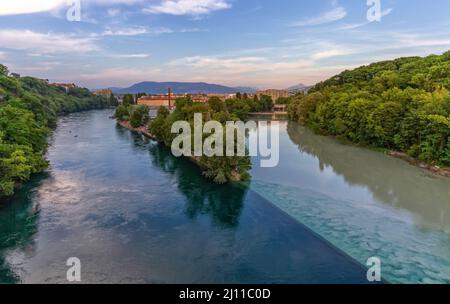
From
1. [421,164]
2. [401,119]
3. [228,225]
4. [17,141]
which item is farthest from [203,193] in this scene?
[401,119]

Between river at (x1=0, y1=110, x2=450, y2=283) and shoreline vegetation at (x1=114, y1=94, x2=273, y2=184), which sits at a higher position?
shoreline vegetation at (x1=114, y1=94, x2=273, y2=184)

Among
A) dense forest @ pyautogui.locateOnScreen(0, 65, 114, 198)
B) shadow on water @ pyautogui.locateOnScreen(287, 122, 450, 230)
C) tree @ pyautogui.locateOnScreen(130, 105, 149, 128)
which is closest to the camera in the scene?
dense forest @ pyautogui.locateOnScreen(0, 65, 114, 198)

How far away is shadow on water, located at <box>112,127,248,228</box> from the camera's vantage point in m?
12.4

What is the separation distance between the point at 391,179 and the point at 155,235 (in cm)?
1123

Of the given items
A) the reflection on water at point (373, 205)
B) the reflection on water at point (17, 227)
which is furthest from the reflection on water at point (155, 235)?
the reflection on water at point (373, 205)

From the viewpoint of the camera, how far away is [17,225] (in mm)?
11336

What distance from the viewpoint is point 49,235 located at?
34.7 ft

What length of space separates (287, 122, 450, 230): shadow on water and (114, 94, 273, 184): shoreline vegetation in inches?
201

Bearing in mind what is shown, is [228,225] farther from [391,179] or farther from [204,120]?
[204,120]

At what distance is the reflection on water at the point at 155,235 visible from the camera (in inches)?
338

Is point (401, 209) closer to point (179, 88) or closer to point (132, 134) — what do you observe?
point (132, 134)

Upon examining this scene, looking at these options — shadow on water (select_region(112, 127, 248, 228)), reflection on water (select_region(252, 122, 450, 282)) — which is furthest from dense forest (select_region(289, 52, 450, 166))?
shadow on water (select_region(112, 127, 248, 228))

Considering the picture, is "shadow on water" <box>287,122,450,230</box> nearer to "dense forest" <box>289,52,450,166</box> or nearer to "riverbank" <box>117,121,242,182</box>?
"dense forest" <box>289,52,450,166</box>

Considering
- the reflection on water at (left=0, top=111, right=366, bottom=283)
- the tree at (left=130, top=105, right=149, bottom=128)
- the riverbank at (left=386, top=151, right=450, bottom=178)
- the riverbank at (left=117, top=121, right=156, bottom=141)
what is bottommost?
A: the reflection on water at (left=0, top=111, right=366, bottom=283)
